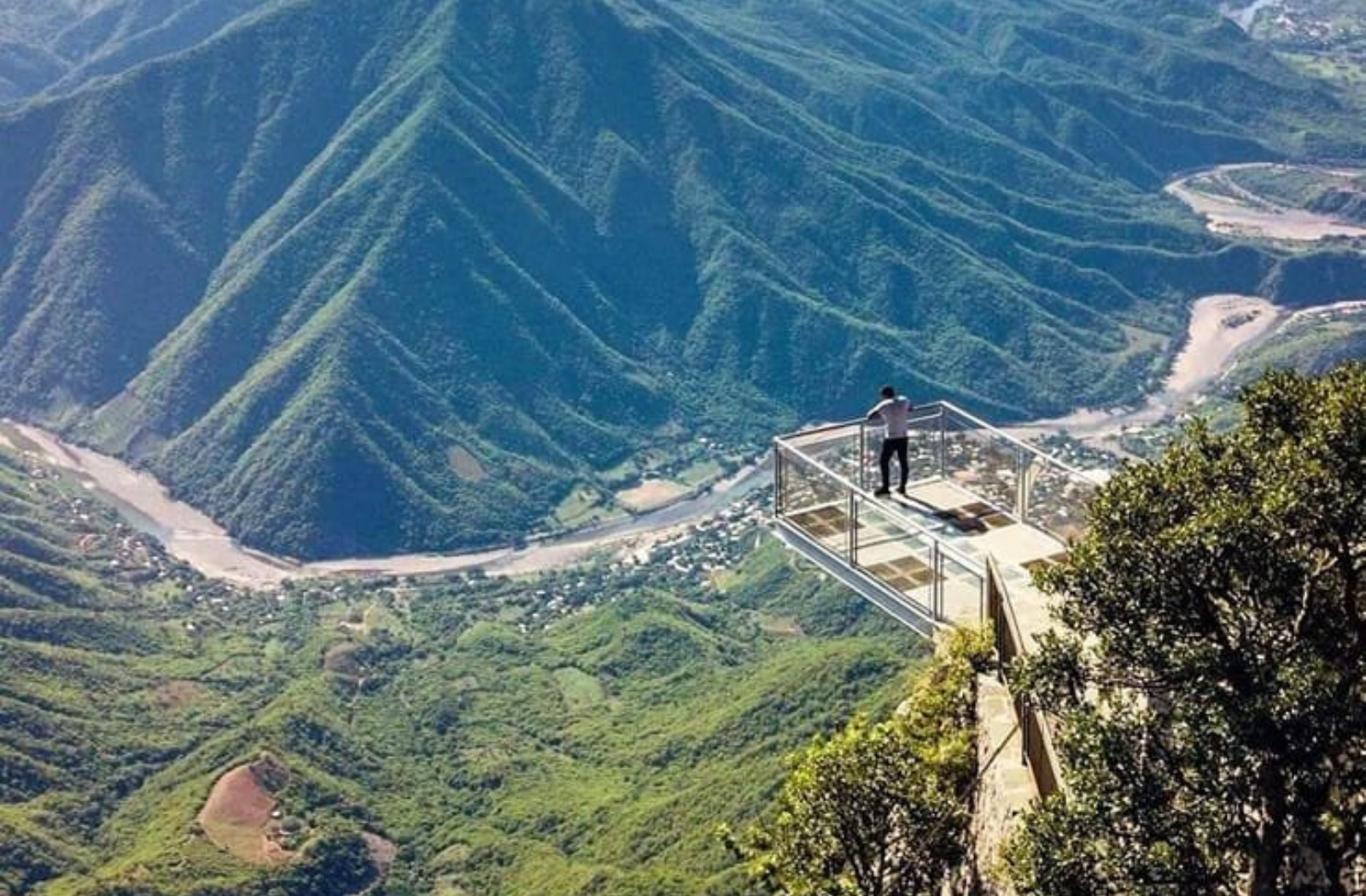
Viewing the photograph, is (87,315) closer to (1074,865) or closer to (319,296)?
(319,296)

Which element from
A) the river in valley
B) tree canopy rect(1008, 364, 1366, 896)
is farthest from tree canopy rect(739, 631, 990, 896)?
the river in valley

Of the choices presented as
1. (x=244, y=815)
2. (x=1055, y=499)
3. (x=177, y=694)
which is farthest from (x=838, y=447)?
(x=177, y=694)

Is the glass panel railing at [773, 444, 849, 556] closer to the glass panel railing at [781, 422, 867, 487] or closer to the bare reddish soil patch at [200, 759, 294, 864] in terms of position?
the glass panel railing at [781, 422, 867, 487]

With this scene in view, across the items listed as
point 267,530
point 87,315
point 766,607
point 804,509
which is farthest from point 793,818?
point 87,315

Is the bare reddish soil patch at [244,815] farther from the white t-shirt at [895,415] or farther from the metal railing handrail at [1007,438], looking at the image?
the white t-shirt at [895,415]

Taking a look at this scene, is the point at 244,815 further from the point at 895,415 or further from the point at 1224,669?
the point at 1224,669

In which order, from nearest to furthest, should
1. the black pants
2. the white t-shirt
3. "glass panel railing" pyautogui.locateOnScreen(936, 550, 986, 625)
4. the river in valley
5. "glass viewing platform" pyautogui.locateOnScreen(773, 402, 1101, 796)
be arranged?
"glass viewing platform" pyautogui.locateOnScreen(773, 402, 1101, 796) < "glass panel railing" pyautogui.locateOnScreen(936, 550, 986, 625) < the white t-shirt < the black pants < the river in valley

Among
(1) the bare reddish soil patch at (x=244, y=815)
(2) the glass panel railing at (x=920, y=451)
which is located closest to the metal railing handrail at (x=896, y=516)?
(2) the glass panel railing at (x=920, y=451)
